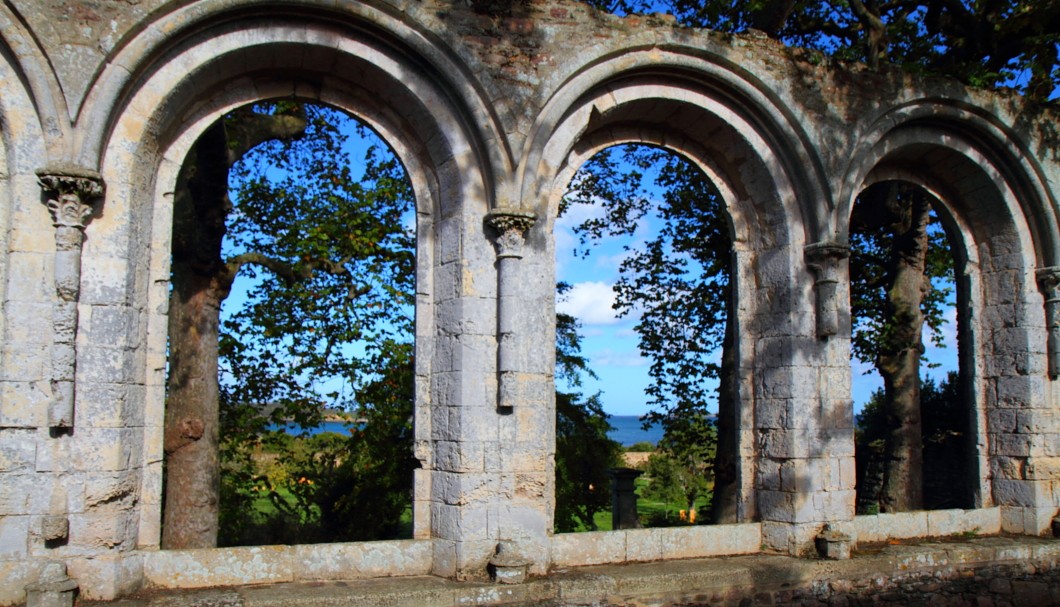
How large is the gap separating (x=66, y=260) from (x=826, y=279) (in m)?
5.77

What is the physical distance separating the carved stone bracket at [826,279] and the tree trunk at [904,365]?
3543mm

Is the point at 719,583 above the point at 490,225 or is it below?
below

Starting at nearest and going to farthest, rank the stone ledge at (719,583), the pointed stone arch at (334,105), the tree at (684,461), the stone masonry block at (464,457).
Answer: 1. the stone ledge at (719,583)
2. the pointed stone arch at (334,105)
3. the stone masonry block at (464,457)
4. the tree at (684,461)

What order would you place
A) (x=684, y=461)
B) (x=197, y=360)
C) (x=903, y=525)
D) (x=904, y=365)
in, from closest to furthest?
(x=903, y=525)
(x=197, y=360)
(x=904, y=365)
(x=684, y=461)

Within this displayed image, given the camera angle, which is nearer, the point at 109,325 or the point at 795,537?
the point at 109,325

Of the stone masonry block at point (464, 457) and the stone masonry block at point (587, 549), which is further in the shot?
the stone masonry block at point (587, 549)

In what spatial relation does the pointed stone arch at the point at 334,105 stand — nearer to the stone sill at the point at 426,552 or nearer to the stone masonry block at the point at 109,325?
the stone masonry block at the point at 109,325

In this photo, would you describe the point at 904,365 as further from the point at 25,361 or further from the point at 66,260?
the point at 25,361

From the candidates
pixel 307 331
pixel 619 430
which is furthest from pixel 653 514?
pixel 307 331

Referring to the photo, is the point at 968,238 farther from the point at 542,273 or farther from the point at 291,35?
the point at 291,35

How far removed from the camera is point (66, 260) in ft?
17.8

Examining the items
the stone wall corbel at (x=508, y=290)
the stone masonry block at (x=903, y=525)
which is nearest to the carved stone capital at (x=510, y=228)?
the stone wall corbel at (x=508, y=290)

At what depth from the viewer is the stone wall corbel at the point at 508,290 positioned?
635cm

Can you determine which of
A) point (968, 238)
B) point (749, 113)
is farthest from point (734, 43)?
point (968, 238)
